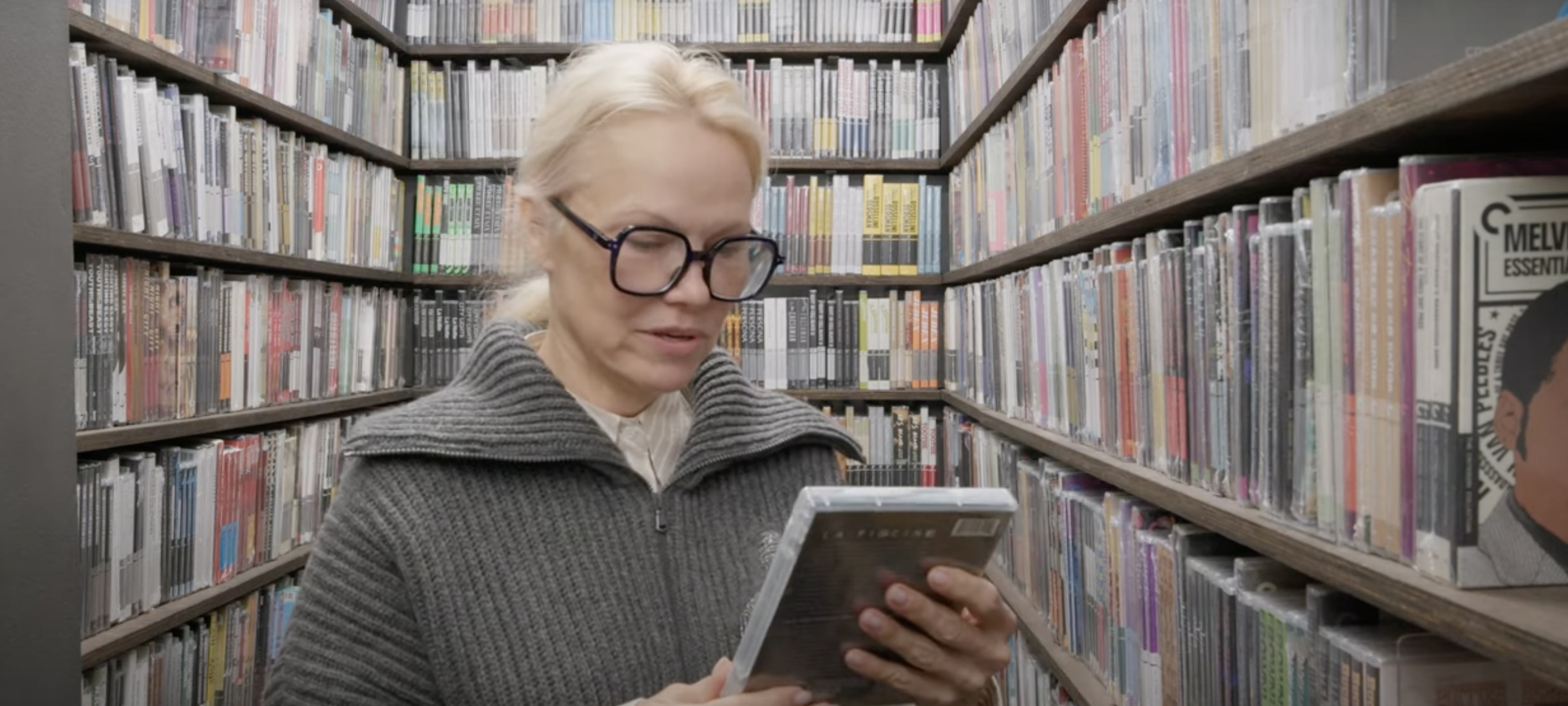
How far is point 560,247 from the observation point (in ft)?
3.59

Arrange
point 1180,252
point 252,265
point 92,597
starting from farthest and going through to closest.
→ point 252,265 < point 92,597 < point 1180,252

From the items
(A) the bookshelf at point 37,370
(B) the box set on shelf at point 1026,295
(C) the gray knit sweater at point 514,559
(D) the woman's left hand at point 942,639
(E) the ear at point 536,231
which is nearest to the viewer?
(B) the box set on shelf at point 1026,295

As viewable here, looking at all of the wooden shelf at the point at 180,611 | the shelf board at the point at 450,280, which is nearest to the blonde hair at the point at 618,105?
the wooden shelf at the point at 180,611

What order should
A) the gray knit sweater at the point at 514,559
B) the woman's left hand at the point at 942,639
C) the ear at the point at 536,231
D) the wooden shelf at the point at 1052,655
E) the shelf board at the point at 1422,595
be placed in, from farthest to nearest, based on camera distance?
the wooden shelf at the point at 1052,655 → the ear at the point at 536,231 → the gray knit sweater at the point at 514,559 → the woman's left hand at the point at 942,639 → the shelf board at the point at 1422,595

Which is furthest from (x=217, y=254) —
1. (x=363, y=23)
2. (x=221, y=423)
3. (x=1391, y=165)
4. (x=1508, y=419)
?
(x=1508, y=419)

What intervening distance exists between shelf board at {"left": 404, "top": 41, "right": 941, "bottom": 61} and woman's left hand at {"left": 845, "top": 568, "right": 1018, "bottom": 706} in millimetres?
2767

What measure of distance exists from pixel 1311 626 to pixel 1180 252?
0.49m

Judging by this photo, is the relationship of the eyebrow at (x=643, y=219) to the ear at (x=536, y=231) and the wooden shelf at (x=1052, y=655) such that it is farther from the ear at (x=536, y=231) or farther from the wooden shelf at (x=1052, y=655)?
the wooden shelf at (x=1052, y=655)

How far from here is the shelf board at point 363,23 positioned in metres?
3.05

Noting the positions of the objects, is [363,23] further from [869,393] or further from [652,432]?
[652,432]

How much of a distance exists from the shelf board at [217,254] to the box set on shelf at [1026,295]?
0.04 feet

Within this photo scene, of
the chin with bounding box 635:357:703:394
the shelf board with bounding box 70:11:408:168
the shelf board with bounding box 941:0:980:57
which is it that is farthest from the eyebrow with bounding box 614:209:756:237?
the shelf board with bounding box 941:0:980:57

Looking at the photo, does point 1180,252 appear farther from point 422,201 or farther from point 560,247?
point 422,201

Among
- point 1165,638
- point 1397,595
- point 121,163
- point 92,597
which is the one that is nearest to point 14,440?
point 92,597
